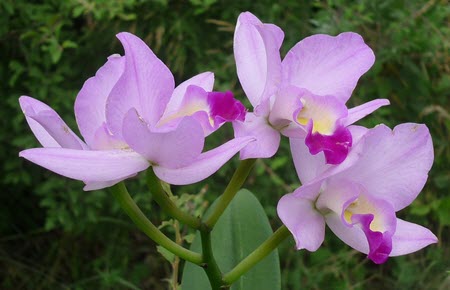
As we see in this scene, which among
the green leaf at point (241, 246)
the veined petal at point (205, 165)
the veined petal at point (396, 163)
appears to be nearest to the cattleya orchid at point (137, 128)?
the veined petal at point (205, 165)

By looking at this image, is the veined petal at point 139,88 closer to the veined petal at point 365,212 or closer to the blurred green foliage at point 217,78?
the veined petal at point 365,212

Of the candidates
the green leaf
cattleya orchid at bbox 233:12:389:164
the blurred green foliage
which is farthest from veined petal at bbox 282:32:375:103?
the blurred green foliage

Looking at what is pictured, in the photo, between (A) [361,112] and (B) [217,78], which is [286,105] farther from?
(B) [217,78]

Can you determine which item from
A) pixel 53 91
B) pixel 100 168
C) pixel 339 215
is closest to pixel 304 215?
pixel 339 215

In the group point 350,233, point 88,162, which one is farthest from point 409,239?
point 88,162

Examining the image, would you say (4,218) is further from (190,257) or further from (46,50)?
(190,257)

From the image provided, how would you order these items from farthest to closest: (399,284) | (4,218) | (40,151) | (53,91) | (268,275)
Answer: (4,218), (53,91), (399,284), (268,275), (40,151)

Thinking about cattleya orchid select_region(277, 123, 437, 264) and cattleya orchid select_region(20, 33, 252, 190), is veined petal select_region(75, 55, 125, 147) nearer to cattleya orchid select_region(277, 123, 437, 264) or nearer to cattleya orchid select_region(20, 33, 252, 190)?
cattleya orchid select_region(20, 33, 252, 190)
